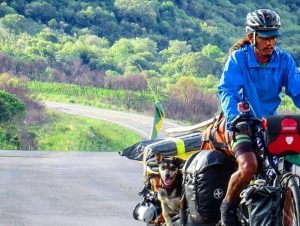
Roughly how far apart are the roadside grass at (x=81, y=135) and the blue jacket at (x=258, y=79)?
147ft

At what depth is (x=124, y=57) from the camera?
95.9 metres

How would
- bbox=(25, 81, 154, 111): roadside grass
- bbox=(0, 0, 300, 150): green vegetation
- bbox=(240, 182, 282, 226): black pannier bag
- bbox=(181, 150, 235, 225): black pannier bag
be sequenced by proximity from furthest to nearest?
bbox=(25, 81, 154, 111): roadside grass → bbox=(0, 0, 300, 150): green vegetation → bbox=(181, 150, 235, 225): black pannier bag → bbox=(240, 182, 282, 226): black pannier bag

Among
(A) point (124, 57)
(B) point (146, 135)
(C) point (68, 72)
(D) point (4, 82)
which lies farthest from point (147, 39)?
(B) point (146, 135)

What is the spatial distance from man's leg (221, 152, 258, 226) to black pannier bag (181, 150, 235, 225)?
38cm

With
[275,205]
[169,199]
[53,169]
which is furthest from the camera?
[53,169]

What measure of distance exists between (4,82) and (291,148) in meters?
61.2

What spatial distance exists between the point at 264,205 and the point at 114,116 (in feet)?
196

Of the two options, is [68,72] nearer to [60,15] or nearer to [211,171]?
[60,15]

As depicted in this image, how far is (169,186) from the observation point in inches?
400

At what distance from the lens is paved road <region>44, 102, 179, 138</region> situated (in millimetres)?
61991

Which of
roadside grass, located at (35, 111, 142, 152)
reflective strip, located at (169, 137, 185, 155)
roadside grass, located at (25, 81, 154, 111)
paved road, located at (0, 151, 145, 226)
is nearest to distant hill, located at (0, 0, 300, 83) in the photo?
roadside grass, located at (25, 81, 154, 111)

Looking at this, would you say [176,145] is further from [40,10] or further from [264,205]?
[40,10]

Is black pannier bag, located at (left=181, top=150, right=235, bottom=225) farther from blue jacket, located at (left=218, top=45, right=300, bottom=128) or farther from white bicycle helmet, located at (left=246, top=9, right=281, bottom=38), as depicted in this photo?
white bicycle helmet, located at (left=246, top=9, right=281, bottom=38)

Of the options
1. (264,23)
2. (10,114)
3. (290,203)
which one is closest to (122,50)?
(10,114)
